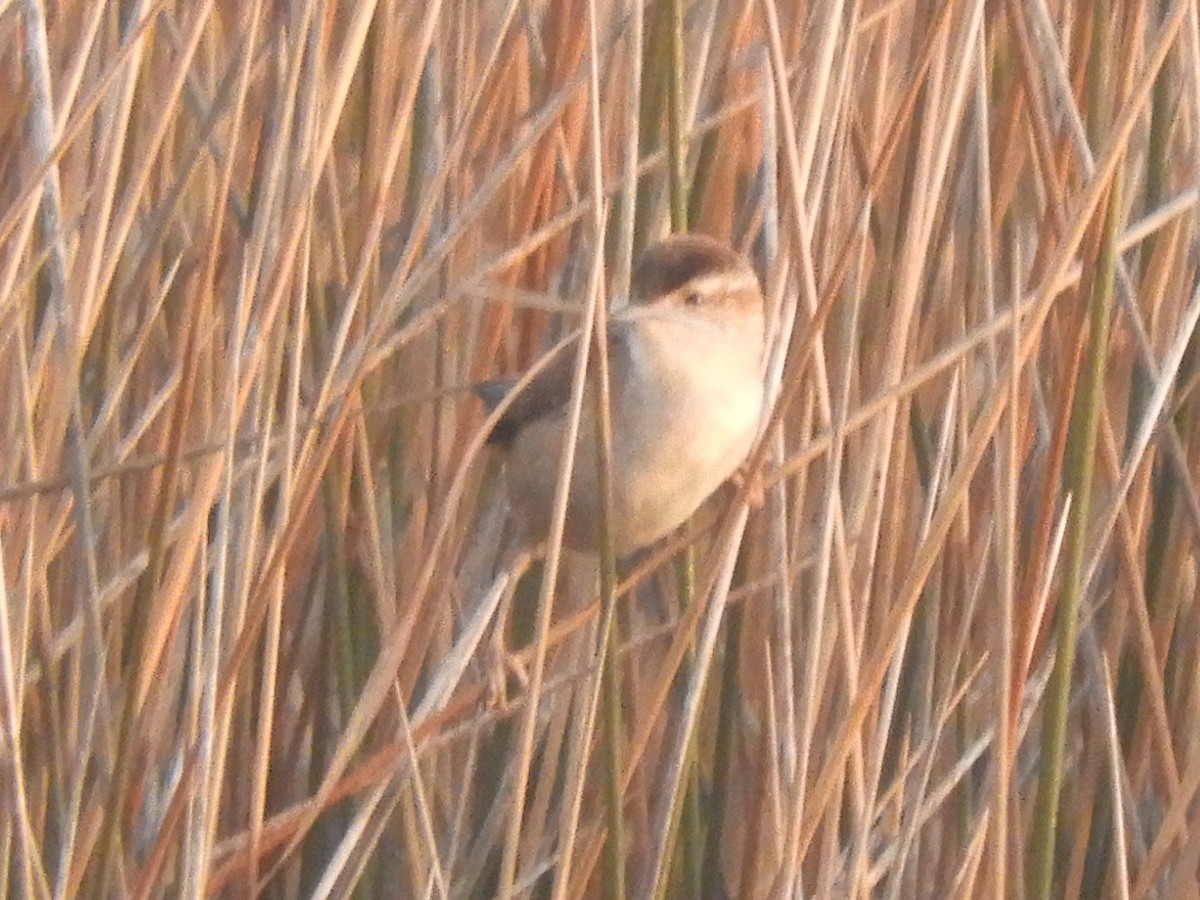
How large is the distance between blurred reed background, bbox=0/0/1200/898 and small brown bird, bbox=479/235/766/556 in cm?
5

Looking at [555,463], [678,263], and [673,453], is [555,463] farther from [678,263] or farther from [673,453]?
[678,263]

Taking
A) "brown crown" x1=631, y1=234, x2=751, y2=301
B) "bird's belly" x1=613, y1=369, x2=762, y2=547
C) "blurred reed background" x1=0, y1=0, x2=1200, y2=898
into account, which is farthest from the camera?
"bird's belly" x1=613, y1=369, x2=762, y2=547

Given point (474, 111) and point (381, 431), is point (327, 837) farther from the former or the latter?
point (474, 111)

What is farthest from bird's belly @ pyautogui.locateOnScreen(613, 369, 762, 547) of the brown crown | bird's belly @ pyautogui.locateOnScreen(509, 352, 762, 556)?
the brown crown

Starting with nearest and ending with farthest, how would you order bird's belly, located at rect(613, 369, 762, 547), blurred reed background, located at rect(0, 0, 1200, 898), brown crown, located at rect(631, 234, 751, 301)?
blurred reed background, located at rect(0, 0, 1200, 898)
brown crown, located at rect(631, 234, 751, 301)
bird's belly, located at rect(613, 369, 762, 547)

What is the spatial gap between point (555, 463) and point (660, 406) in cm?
11

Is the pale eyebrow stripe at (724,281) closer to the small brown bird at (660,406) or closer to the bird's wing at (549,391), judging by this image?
the small brown bird at (660,406)

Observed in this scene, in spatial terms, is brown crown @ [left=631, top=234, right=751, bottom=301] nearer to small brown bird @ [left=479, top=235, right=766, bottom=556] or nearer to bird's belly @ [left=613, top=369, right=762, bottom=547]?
small brown bird @ [left=479, top=235, right=766, bottom=556]

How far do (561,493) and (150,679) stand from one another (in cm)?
37

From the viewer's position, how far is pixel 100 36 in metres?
1.43

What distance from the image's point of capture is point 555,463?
5.16 feet

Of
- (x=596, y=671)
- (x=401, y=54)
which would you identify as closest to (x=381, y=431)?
(x=401, y=54)

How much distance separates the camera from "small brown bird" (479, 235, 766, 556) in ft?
4.99

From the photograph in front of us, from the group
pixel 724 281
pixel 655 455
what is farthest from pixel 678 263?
pixel 655 455
